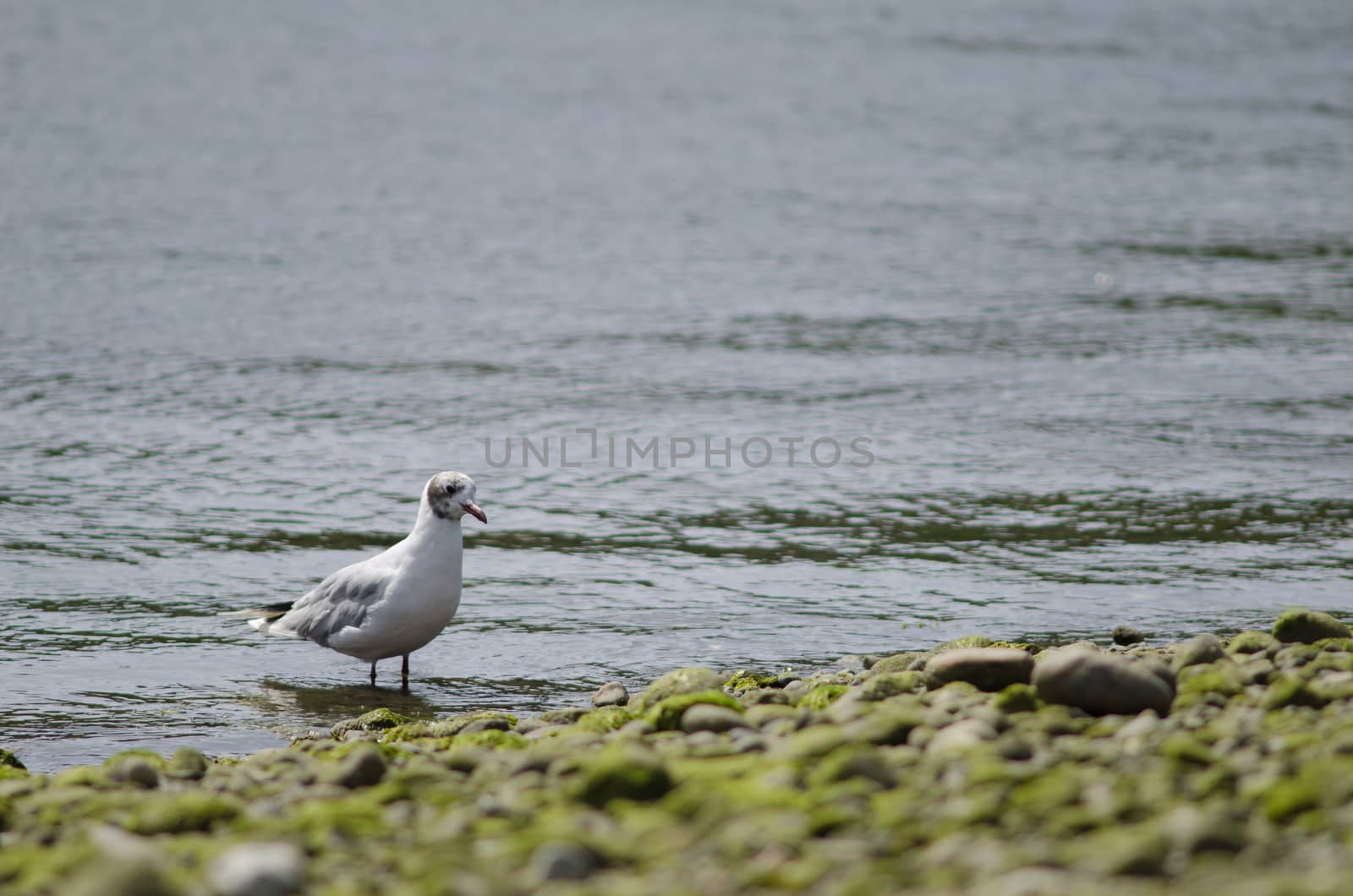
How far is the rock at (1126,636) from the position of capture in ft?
22.7

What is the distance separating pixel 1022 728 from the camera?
469cm

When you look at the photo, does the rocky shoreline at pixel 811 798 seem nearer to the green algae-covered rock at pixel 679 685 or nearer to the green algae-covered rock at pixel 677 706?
the green algae-covered rock at pixel 677 706

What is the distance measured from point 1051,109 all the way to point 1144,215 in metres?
6.30

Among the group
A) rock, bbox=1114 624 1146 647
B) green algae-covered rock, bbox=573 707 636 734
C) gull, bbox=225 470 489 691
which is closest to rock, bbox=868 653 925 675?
green algae-covered rock, bbox=573 707 636 734

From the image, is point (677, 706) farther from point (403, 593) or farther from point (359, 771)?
point (403, 593)

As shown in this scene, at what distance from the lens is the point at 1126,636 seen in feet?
22.7

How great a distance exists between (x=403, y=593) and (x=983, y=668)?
2714 mm

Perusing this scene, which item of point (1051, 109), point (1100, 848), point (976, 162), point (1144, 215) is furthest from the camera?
point (1051, 109)

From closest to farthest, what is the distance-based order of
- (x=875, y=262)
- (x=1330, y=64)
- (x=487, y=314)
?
(x=487, y=314)
(x=875, y=262)
(x=1330, y=64)

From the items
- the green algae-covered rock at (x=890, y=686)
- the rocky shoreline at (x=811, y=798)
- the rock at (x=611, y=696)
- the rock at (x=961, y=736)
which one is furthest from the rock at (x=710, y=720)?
the rock at (x=611, y=696)

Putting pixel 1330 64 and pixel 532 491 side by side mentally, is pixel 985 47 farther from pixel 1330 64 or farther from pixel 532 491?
pixel 532 491

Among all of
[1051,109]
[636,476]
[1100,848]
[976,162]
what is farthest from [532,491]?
[1051,109]

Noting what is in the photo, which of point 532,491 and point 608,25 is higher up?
point 608,25

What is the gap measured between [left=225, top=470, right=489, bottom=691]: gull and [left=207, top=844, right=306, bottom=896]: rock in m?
3.20
